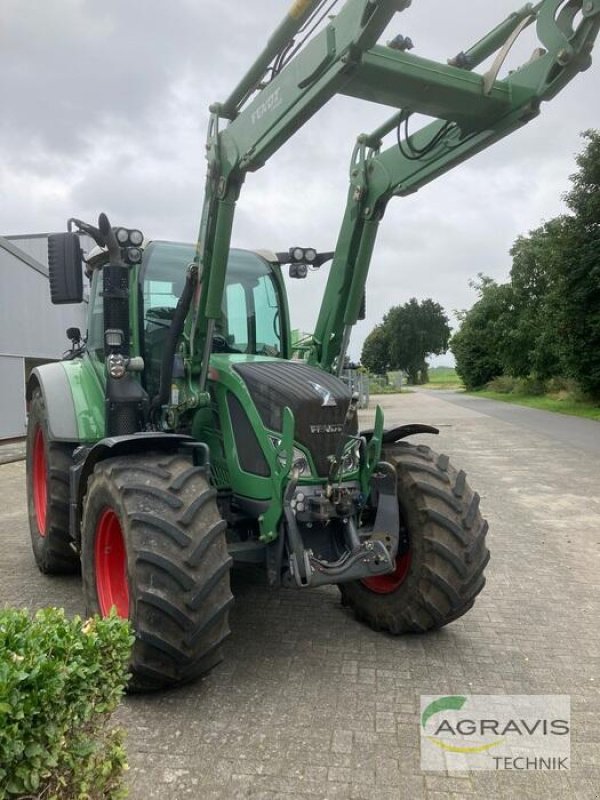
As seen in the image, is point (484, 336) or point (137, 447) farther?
point (484, 336)

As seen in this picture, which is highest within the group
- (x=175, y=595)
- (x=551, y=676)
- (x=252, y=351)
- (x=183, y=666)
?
(x=252, y=351)

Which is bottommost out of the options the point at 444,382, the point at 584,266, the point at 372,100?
the point at 444,382

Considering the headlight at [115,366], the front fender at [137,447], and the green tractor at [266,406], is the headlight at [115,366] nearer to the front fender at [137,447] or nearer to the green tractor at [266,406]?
the green tractor at [266,406]

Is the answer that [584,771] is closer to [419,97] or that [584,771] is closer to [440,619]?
[440,619]

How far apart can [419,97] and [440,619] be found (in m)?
2.90

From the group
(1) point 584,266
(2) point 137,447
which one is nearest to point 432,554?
(2) point 137,447

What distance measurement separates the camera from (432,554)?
396cm

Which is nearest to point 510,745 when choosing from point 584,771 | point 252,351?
point 584,771

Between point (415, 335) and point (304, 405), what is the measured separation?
8041cm

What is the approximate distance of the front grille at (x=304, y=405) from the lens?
12.6ft

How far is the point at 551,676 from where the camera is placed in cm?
375

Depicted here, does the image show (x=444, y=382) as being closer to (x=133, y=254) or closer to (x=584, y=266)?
(x=584, y=266)

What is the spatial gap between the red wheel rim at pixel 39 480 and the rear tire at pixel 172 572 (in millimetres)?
2752

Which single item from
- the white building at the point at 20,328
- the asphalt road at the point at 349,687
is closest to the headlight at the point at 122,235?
the asphalt road at the point at 349,687
